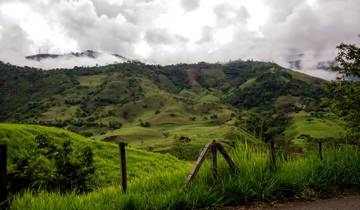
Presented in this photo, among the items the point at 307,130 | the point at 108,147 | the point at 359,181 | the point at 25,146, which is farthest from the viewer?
the point at 307,130

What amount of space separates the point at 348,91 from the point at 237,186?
20.1 feet

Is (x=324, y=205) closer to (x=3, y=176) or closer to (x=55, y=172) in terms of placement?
(x=3, y=176)

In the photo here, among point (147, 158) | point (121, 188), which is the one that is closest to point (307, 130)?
point (147, 158)

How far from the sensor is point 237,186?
10344 millimetres

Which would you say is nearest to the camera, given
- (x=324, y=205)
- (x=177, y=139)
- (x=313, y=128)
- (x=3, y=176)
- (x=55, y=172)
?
(x=3, y=176)

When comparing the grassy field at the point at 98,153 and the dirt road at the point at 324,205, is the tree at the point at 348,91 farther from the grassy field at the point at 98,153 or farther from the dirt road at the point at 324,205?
the grassy field at the point at 98,153

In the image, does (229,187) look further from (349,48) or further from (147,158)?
(147,158)

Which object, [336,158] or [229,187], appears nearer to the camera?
[229,187]

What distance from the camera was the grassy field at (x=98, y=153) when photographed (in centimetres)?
2412

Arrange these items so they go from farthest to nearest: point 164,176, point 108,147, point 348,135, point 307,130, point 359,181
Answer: point 307,130
point 108,147
point 348,135
point 359,181
point 164,176

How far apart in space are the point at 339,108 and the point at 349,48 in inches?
88.8

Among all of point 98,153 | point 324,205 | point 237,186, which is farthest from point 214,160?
point 98,153

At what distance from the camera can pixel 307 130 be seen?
176125 mm

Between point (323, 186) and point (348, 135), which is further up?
point (348, 135)
